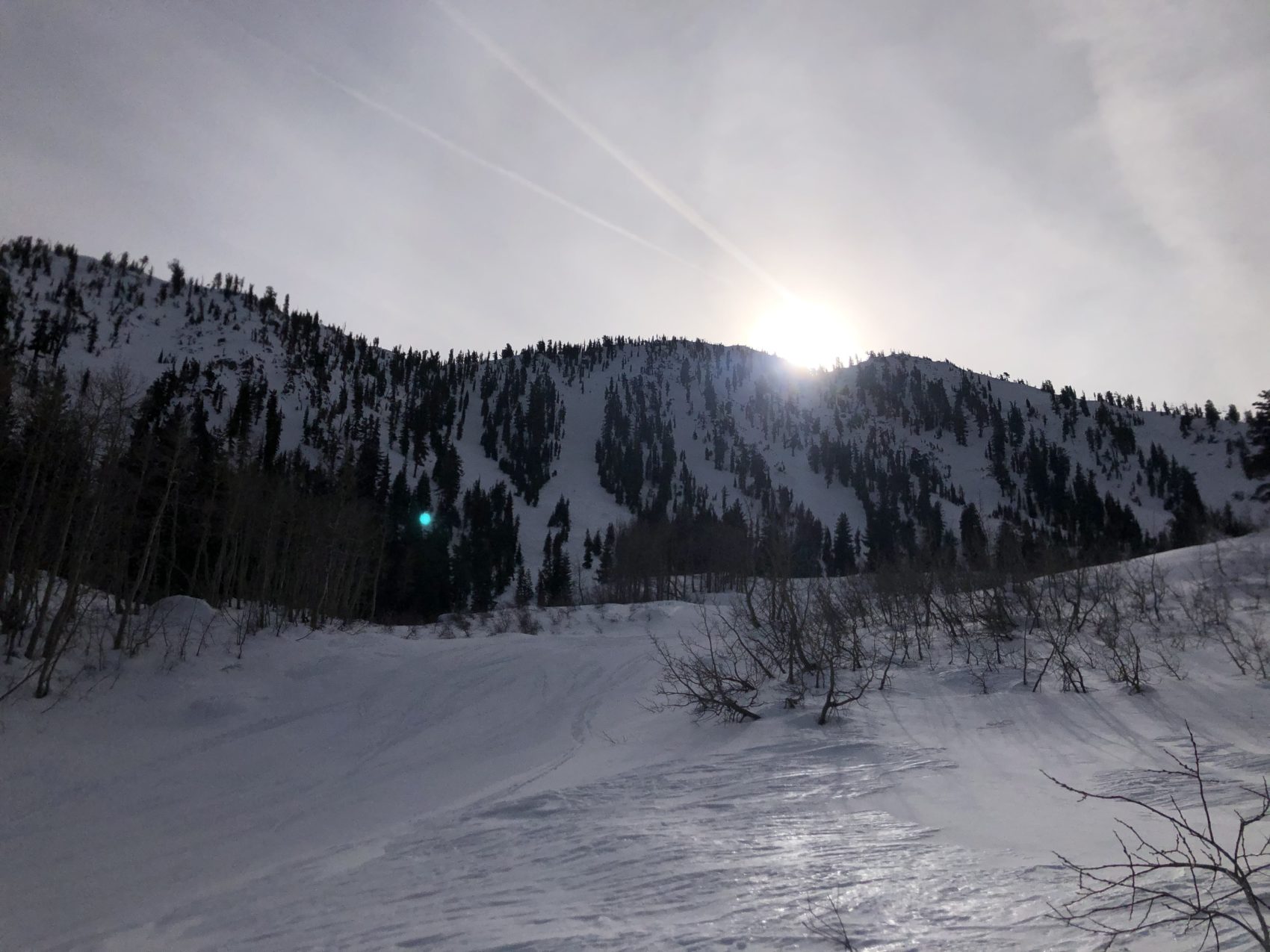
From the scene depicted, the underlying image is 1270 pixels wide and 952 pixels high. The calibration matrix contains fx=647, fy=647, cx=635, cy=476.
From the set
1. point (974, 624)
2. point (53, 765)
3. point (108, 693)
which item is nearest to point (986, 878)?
point (974, 624)

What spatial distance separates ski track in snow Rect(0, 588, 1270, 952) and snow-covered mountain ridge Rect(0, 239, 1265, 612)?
5702 centimetres

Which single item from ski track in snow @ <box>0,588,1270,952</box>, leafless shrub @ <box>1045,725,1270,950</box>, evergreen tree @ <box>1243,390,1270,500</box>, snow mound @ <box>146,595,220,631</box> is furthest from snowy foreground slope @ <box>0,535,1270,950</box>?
evergreen tree @ <box>1243,390,1270,500</box>

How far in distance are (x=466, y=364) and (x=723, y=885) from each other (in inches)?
6229

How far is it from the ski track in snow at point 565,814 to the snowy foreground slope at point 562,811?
0.04 metres

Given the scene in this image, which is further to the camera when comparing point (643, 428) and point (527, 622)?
point (643, 428)

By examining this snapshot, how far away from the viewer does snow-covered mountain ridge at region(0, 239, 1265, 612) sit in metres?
93.7

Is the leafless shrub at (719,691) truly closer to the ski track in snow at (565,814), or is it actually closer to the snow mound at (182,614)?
the ski track in snow at (565,814)

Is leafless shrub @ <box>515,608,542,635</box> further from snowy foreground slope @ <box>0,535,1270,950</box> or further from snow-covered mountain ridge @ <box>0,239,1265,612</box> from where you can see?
snow-covered mountain ridge @ <box>0,239,1265,612</box>

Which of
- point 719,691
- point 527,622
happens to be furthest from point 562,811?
point 527,622

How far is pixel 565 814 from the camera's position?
7.45 metres

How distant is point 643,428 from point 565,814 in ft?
446

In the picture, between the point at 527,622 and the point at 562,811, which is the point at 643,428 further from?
the point at 562,811

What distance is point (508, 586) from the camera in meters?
80.1

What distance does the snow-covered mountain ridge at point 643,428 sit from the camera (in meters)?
93.7
